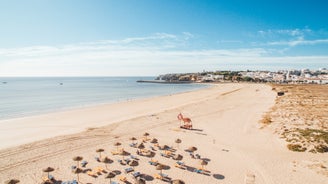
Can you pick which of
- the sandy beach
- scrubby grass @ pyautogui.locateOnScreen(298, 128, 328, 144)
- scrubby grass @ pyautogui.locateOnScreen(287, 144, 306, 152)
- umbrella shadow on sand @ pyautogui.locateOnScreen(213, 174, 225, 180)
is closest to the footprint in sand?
the sandy beach

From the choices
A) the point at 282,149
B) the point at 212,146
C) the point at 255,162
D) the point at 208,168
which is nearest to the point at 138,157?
the point at 208,168

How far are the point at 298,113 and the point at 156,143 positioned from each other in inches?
818

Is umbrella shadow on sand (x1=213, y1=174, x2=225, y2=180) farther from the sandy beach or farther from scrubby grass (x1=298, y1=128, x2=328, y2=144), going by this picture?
scrubby grass (x1=298, y1=128, x2=328, y2=144)

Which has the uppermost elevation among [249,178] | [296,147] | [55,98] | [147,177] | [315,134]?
[315,134]

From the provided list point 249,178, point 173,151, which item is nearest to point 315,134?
point 249,178

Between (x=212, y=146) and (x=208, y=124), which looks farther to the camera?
(x=208, y=124)

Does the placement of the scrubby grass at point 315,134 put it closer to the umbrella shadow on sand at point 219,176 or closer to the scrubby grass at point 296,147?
the scrubby grass at point 296,147

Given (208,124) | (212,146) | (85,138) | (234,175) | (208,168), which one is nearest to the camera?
(234,175)

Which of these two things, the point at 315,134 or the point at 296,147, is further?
the point at 315,134

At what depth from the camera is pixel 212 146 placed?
57.8 ft

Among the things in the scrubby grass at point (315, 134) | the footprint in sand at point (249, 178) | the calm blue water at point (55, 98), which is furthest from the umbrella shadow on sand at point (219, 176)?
the calm blue water at point (55, 98)

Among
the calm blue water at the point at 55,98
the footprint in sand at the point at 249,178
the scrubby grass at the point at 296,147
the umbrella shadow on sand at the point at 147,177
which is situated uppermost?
the scrubby grass at the point at 296,147

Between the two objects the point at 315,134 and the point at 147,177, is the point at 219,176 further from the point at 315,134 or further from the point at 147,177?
the point at 315,134

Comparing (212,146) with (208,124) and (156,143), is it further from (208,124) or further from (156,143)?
(208,124)
